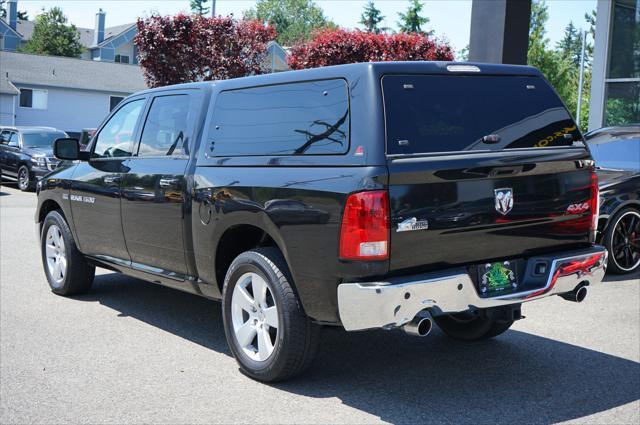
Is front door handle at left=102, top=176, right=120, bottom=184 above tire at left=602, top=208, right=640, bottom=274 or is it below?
above

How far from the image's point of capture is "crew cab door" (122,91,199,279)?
6109 mm

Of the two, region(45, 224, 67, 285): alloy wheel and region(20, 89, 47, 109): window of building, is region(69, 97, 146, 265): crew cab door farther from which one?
region(20, 89, 47, 109): window of building

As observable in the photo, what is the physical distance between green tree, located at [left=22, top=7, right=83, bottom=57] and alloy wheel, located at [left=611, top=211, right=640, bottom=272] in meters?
71.6

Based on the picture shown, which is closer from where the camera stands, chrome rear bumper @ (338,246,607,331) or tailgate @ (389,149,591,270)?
chrome rear bumper @ (338,246,607,331)

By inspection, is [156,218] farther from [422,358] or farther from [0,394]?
[422,358]

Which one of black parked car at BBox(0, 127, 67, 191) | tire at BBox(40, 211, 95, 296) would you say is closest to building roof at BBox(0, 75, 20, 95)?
black parked car at BBox(0, 127, 67, 191)

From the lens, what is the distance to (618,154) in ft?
32.7

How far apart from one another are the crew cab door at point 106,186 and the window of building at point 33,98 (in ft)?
151

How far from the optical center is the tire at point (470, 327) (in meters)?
6.16

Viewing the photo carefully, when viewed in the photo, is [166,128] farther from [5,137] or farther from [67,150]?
[5,137]

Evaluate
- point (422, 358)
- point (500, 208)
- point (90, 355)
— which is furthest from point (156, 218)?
point (500, 208)

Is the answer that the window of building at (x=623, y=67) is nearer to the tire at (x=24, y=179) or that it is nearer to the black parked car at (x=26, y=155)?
the black parked car at (x=26, y=155)

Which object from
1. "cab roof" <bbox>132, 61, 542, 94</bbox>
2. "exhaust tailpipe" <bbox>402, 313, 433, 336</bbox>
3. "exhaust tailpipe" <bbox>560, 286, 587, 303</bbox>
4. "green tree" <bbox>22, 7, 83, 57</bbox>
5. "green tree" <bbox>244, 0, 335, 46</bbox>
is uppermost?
"green tree" <bbox>244, 0, 335, 46</bbox>

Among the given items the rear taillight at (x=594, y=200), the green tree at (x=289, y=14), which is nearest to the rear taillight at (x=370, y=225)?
the rear taillight at (x=594, y=200)
